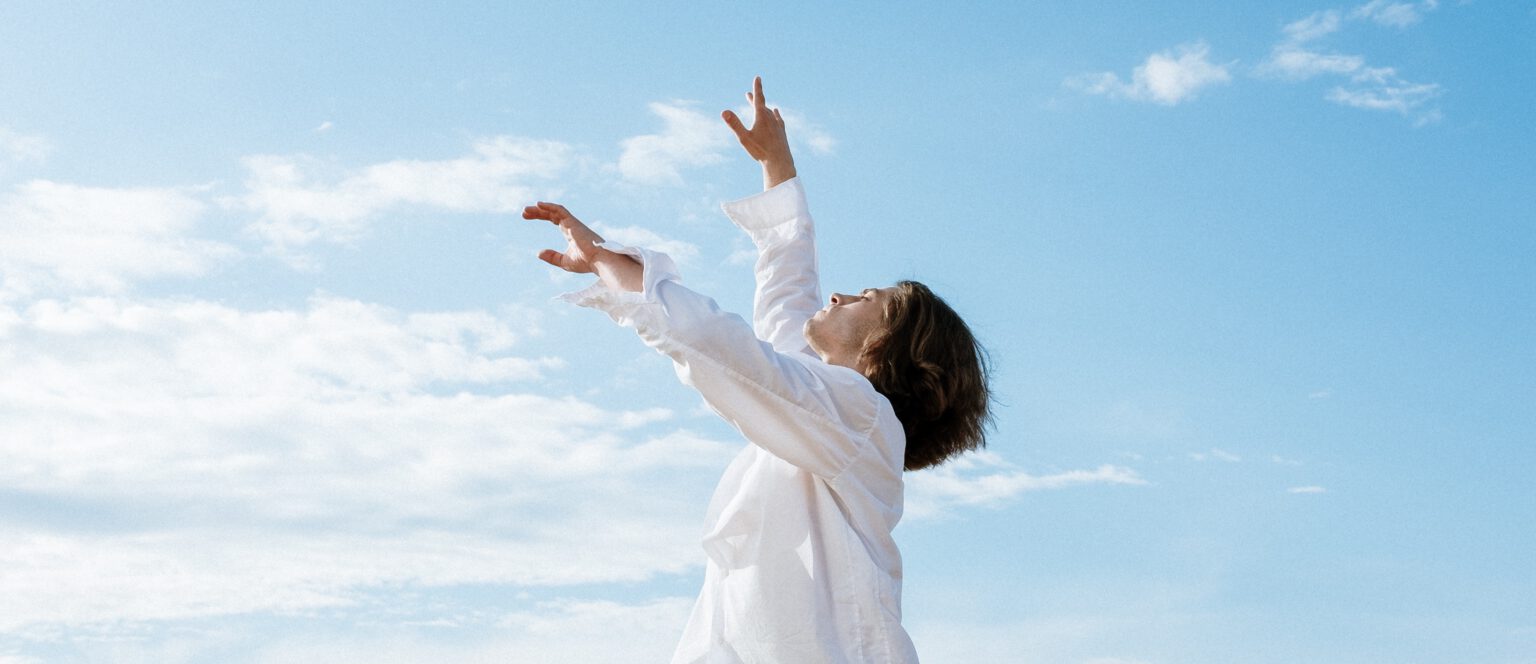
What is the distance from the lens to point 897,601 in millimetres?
4520

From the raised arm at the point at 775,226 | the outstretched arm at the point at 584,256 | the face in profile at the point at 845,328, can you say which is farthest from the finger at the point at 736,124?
the outstretched arm at the point at 584,256

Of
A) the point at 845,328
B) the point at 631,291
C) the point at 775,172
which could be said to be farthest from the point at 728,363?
the point at 775,172

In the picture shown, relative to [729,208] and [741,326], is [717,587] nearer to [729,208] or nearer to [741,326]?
[741,326]

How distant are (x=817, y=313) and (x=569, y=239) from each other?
1.18m

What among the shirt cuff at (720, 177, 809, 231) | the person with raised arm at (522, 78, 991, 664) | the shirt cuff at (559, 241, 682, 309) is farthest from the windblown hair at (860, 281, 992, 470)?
the shirt cuff at (559, 241, 682, 309)

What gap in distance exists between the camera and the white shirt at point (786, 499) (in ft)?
13.6

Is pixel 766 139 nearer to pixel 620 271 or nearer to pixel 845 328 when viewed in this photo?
pixel 845 328

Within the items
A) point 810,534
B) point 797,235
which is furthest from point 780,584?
point 797,235

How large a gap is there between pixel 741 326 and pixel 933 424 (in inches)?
50.3

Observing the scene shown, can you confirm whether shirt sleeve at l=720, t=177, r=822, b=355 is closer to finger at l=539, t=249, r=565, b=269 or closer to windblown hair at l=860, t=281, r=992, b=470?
windblown hair at l=860, t=281, r=992, b=470

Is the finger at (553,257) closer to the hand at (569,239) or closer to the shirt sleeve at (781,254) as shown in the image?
the hand at (569,239)

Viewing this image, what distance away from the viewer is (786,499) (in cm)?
453

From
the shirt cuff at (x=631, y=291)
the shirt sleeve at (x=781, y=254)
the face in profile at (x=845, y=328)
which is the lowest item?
the shirt cuff at (x=631, y=291)

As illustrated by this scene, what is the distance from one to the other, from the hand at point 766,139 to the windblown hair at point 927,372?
75 centimetres
